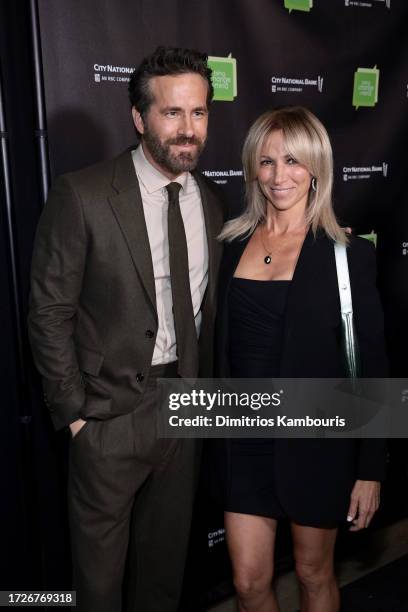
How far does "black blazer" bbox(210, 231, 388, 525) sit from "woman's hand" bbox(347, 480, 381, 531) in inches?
0.9

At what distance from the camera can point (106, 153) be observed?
7.98 feet

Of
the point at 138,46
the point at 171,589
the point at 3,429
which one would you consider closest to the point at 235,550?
the point at 171,589

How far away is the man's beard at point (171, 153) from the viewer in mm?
2057

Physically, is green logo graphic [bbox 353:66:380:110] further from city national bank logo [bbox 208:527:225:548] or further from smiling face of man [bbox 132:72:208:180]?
city national bank logo [bbox 208:527:225:548]

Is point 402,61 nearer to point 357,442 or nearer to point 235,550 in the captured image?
point 357,442

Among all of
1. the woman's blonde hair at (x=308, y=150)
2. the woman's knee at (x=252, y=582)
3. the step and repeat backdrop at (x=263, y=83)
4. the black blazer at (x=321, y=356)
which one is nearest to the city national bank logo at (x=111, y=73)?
the step and repeat backdrop at (x=263, y=83)

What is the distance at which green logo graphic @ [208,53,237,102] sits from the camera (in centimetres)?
269

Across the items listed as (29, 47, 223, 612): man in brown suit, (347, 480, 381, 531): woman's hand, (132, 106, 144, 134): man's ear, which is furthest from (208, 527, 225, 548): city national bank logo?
(132, 106, 144, 134): man's ear

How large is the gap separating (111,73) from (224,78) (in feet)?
1.82

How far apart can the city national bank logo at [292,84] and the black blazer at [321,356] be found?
1.15 meters

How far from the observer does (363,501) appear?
205cm

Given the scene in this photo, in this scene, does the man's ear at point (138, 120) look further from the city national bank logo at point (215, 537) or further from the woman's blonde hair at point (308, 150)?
the city national bank logo at point (215, 537)

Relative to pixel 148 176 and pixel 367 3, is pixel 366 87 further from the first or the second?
pixel 148 176

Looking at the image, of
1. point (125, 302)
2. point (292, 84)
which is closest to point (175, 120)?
point (125, 302)
